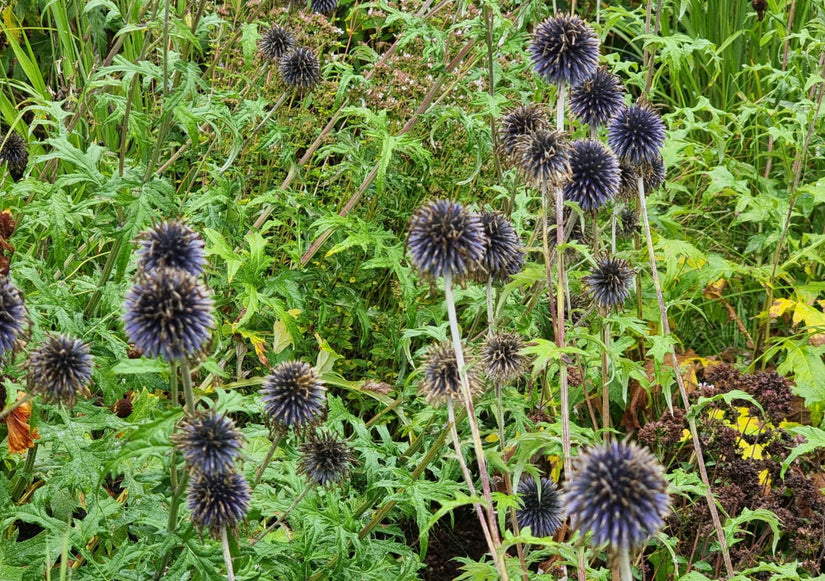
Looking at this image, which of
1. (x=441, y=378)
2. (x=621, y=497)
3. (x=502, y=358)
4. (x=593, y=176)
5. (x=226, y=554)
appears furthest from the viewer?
Answer: (x=593, y=176)

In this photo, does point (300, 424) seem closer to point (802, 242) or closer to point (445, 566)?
point (445, 566)

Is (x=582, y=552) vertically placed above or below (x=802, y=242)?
below

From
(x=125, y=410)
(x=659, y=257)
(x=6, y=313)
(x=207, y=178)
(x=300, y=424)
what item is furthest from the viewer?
(x=207, y=178)

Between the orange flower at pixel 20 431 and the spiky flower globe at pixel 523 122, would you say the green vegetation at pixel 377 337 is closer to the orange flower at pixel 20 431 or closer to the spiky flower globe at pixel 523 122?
the orange flower at pixel 20 431

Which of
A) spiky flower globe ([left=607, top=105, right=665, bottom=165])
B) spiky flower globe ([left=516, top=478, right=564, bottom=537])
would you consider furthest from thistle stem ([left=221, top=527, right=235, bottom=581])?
spiky flower globe ([left=607, top=105, right=665, bottom=165])

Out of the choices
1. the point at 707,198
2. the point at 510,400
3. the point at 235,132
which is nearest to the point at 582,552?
the point at 510,400

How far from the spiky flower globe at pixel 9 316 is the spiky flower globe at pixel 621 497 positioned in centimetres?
118

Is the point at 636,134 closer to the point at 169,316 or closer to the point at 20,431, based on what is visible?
the point at 169,316

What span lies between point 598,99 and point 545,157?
0.47 metres

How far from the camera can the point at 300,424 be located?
2.09m

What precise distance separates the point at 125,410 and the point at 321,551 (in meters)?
0.68

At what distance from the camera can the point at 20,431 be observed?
7.20ft

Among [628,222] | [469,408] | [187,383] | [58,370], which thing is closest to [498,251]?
[469,408]

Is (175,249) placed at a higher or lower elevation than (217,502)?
higher
